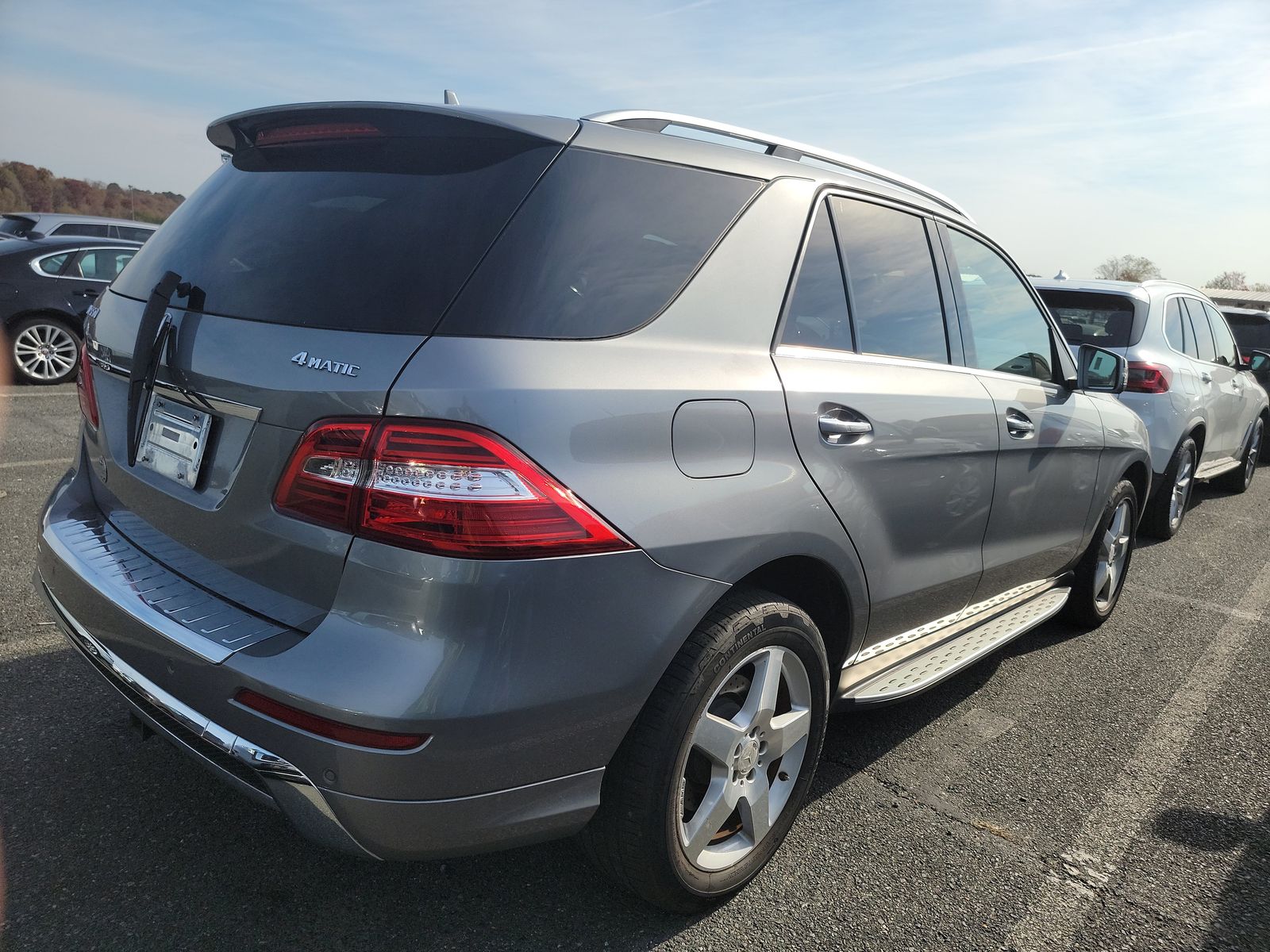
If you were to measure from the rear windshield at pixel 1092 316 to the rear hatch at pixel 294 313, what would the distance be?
5.06m

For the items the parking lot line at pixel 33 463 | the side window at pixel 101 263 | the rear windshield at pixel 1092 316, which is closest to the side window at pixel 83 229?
the side window at pixel 101 263

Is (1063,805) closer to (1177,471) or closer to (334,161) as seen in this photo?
(334,161)

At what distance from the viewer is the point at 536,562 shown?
5.80 ft

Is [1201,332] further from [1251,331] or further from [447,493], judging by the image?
A: [447,493]

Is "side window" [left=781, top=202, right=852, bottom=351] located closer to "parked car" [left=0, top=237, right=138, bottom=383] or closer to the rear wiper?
the rear wiper

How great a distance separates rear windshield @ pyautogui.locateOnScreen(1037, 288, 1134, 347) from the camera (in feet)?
20.0

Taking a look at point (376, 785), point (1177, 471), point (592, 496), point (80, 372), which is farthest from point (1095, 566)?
point (80, 372)

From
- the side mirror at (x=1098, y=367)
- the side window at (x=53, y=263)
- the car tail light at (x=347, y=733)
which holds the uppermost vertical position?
the side mirror at (x=1098, y=367)

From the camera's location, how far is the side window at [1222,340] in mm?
7453

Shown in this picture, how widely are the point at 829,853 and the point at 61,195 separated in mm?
41927

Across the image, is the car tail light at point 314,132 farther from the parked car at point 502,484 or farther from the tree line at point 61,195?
the tree line at point 61,195

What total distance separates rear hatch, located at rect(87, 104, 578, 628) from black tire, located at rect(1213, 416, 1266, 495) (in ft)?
27.3

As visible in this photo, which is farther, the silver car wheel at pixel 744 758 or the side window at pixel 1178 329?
the side window at pixel 1178 329

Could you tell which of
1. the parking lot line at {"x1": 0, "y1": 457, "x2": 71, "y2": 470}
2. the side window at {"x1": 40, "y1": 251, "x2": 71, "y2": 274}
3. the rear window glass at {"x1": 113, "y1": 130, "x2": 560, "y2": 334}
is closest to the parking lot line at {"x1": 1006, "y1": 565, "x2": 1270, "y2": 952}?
the rear window glass at {"x1": 113, "y1": 130, "x2": 560, "y2": 334}
